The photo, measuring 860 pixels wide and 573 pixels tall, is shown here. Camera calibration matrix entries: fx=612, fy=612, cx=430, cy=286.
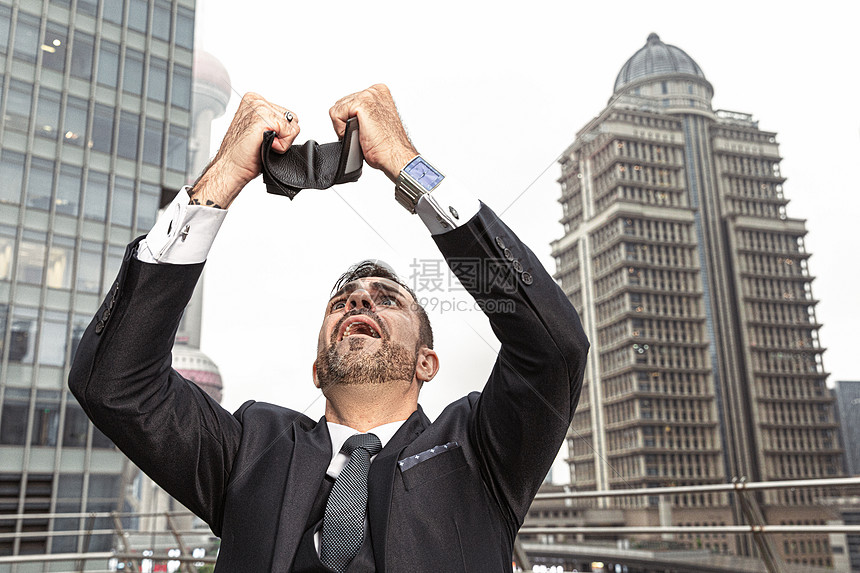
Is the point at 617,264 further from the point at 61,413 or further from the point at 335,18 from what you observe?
the point at 335,18

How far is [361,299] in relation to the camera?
969mm

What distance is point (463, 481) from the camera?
828mm

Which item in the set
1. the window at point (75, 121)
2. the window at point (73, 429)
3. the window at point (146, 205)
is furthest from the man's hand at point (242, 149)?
the window at point (75, 121)

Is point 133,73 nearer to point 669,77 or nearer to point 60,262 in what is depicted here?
point 60,262

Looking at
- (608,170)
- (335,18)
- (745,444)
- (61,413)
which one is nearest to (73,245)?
(61,413)

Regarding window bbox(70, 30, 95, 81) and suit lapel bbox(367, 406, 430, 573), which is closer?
suit lapel bbox(367, 406, 430, 573)

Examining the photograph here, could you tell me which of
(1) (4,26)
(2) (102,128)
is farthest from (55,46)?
(2) (102,128)

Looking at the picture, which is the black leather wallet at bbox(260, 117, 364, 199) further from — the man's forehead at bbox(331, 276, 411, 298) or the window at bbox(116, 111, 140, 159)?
the window at bbox(116, 111, 140, 159)

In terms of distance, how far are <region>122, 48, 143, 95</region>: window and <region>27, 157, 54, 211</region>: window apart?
2.67 m

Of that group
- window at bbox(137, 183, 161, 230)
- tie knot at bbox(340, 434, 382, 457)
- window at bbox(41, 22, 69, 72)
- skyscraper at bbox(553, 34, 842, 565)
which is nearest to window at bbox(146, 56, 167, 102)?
window at bbox(41, 22, 69, 72)

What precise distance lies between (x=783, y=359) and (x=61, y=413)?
4772 cm

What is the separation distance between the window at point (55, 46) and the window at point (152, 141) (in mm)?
2158

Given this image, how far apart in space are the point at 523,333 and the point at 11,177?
16.1 metres

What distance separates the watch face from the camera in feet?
2.54
